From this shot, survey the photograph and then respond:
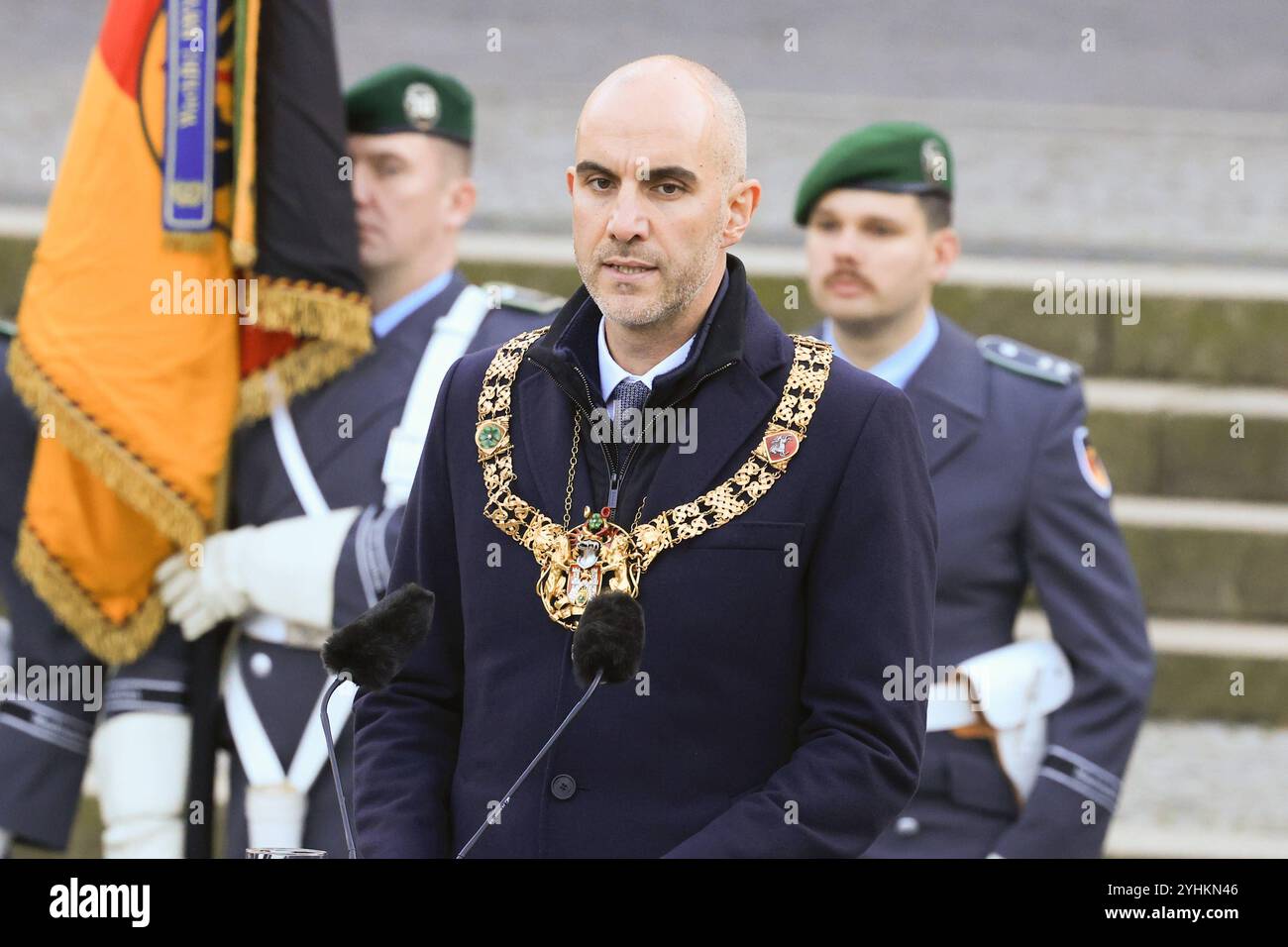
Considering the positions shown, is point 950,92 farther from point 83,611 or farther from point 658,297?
point 658,297

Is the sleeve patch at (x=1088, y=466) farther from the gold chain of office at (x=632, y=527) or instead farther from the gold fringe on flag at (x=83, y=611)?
the gold fringe on flag at (x=83, y=611)

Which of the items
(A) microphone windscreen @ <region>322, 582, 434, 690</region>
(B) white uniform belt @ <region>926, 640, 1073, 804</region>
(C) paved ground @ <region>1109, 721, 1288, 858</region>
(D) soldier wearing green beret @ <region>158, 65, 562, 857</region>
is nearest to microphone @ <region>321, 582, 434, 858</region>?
(A) microphone windscreen @ <region>322, 582, 434, 690</region>

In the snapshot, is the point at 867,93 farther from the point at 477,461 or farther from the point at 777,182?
the point at 477,461

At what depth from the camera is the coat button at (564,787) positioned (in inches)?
88.4

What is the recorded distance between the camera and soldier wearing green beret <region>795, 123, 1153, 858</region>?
367cm

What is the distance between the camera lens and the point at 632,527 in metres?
2.28

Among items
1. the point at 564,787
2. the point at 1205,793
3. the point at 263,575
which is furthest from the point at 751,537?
the point at 1205,793

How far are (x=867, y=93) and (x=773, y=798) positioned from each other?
6.42 m

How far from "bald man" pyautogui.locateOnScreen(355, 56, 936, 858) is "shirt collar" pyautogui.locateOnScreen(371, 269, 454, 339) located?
156 cm

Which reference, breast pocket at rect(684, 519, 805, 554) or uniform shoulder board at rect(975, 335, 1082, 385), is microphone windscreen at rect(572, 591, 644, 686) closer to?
breast pocket at rect(684, 519, 805, 554)

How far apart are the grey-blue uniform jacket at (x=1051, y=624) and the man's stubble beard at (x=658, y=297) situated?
155 centimetres

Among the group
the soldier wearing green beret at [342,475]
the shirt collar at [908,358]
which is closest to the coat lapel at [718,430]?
the soldier wearing green beret at [342,475]

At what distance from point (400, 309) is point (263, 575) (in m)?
0.58
